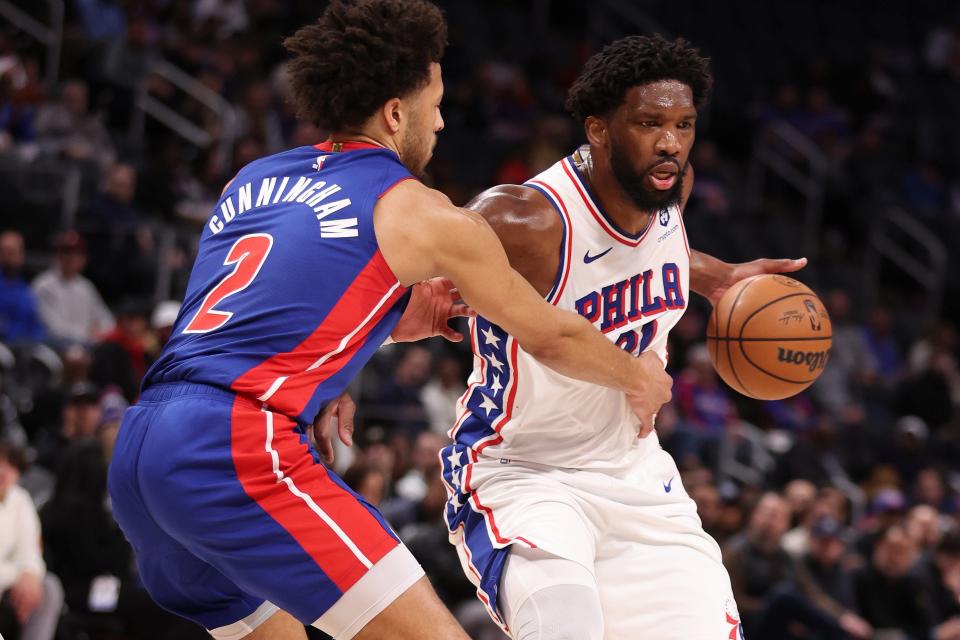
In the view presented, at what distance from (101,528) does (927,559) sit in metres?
7.32

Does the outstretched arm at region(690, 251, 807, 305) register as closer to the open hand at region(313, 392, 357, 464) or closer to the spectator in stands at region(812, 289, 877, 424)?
the open hand at region(313, 392, 357, 464)

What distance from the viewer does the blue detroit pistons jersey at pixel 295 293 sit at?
134 inches

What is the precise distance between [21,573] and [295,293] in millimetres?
4464

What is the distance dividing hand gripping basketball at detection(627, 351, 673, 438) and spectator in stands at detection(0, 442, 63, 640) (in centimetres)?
430

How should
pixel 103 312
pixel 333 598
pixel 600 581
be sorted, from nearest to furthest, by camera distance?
1. pixel 333 598
2. pixel 600 581
3. pixel 103 312

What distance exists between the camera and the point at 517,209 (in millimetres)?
4184

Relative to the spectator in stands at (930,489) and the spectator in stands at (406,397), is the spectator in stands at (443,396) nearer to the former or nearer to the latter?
the spectator in stands at (406,397)

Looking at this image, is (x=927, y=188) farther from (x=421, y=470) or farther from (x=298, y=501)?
(x=298, y=501)

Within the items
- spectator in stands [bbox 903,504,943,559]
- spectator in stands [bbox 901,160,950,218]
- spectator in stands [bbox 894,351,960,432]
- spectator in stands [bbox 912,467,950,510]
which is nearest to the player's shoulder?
spectator in stands [bbox 903,504,943,559]

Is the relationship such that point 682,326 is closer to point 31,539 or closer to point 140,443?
point 31,539

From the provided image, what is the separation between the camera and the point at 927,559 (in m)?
11.5

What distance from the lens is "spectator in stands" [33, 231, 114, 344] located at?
1013 centimetres

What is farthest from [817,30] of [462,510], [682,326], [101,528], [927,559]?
[462,510]

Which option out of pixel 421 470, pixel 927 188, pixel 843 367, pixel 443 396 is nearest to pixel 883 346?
pixel 843 367
